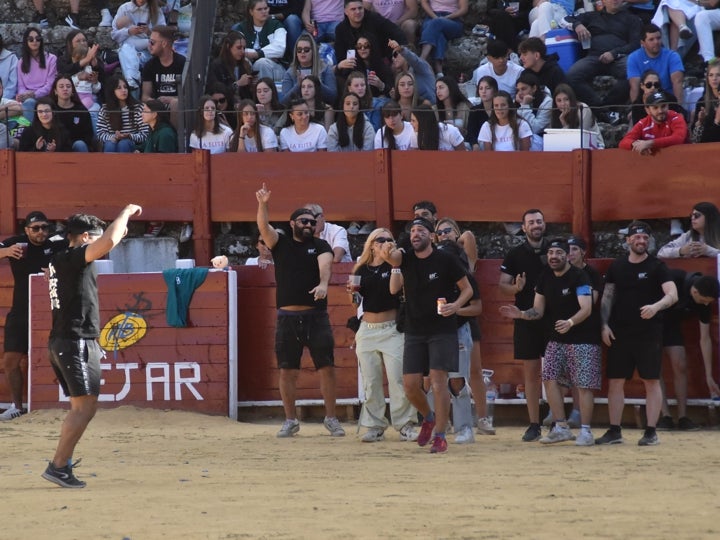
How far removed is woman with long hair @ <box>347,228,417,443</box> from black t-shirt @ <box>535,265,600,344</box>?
1.19 m

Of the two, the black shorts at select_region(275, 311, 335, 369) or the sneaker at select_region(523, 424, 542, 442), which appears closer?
the sneaker at select_region(523, 424, 542, 442)

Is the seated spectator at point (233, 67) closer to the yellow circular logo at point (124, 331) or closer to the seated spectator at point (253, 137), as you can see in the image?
the seated spectator at point (253, 137)

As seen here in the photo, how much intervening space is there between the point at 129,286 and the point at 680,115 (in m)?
5.49

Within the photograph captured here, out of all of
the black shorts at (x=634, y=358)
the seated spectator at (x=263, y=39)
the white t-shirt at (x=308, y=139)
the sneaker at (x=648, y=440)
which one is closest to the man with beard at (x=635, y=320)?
the black shorts at (x=634, y=358)

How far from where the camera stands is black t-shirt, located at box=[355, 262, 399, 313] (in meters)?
11.3

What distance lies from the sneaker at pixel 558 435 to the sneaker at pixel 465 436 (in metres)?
0.55

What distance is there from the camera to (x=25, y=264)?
45.6 ft

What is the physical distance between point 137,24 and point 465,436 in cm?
828

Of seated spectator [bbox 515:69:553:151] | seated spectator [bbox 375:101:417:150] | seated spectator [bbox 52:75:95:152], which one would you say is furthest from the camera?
seated spectator [bbox 52:75:95:152]

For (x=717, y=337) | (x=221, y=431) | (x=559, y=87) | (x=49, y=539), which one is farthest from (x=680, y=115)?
(x=49, y=539)

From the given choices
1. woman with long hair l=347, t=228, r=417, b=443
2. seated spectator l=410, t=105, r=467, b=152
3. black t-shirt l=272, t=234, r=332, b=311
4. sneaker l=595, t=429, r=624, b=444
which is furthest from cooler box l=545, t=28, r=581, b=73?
sneaker l=595, t=429, r=624, b=444

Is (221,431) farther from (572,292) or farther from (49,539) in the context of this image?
(49,539)

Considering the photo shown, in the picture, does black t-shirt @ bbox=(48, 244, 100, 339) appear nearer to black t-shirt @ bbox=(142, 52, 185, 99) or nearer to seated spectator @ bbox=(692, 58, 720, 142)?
seated spectator @ bbox=(692, 58, 720, 142)

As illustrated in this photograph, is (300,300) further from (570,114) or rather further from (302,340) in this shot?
(570,114)
